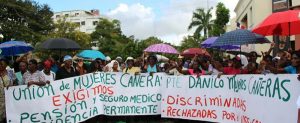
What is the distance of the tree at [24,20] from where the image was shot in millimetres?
53000

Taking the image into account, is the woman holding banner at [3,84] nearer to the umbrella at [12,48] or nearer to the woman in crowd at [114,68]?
the woman in crowd at [114,68]

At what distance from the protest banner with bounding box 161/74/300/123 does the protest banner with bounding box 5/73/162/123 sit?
18.0 inches

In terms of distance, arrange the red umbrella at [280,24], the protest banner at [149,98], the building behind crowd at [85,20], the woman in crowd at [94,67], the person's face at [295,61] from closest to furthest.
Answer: the protest banner at [149,98] → the person's face at [295,61] → the red umbrella at [280,24] → the woman in crowd at [94,67] → the building behind crowd at [85,20]

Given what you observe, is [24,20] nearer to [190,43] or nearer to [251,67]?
[190,43]

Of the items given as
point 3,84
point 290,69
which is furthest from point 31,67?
point 290,69

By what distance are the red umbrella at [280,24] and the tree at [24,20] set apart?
44537 mm

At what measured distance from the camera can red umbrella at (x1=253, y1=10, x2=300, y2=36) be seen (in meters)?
8.97

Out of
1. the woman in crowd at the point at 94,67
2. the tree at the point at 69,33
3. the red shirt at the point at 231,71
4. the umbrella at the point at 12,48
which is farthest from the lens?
the tree at the point at 69,33

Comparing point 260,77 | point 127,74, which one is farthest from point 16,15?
point 260,77

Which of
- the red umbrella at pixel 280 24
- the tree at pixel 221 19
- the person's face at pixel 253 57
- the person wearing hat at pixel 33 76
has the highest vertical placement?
the tree at pixel 221 19

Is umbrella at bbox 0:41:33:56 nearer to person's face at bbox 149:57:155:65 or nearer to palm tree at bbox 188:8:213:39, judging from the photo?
person's face at bbox 149:57:155:65

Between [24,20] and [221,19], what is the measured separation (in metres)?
22.4

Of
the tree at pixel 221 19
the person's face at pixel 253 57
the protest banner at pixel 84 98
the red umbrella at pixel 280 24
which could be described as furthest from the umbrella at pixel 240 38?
the tree at pixel 221 19

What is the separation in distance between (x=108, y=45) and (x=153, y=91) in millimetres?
73767
